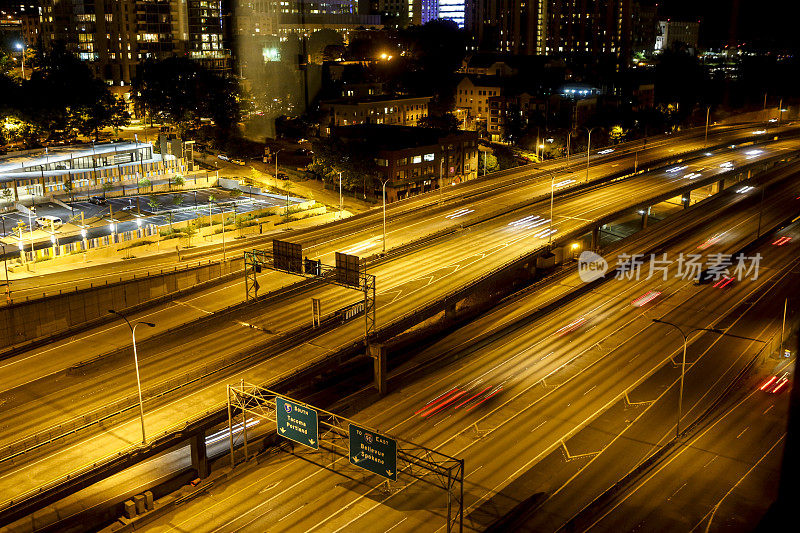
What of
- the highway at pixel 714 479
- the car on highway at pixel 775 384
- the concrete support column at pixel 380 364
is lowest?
the highway at pixel 714 479

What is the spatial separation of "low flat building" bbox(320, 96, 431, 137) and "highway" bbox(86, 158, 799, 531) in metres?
78.6

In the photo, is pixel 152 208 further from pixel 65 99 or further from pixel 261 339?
pixel 261 339

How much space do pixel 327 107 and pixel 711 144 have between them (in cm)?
6424

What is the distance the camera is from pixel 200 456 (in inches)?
1478

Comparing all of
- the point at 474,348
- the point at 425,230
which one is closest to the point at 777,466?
the point at 474,348

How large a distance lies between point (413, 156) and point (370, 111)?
108 feet

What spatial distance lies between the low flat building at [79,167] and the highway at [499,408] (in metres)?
58.9

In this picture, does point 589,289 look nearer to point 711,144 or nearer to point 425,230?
point 425,230

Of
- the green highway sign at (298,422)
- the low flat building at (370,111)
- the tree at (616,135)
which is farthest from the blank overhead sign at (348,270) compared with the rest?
the tree at (616,135)

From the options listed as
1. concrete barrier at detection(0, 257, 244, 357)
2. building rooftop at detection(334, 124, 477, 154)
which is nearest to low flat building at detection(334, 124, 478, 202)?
building rooftop at detection(334, 124, 477, 154)

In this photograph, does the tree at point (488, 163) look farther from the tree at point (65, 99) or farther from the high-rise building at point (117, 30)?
the high-rise building at point (117, 30)

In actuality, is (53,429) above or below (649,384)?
above

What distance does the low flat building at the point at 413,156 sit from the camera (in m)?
102

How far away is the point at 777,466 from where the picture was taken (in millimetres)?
37094
